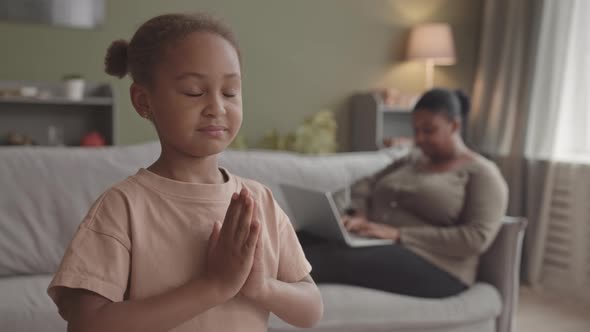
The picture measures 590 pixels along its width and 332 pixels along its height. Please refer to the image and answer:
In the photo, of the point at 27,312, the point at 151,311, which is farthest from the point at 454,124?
the point at 151,311

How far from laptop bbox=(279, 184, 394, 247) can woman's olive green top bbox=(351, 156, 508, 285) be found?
168 mm

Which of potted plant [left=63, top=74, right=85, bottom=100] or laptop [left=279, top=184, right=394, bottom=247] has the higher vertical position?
potted plant [left=63, top=74, right=85, bottom=100]

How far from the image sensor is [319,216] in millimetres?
2014

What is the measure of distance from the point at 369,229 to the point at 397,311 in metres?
0.35

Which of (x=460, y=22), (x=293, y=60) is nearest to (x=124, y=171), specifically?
(x=293, y=60)

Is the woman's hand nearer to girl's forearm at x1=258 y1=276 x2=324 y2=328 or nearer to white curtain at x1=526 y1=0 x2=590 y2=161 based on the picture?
girl's forearm at x1=258 y1=276 x2=324 y2=328

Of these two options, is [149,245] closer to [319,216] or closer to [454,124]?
[319,216]

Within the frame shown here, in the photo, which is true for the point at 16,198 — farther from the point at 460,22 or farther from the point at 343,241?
the point at 460,22

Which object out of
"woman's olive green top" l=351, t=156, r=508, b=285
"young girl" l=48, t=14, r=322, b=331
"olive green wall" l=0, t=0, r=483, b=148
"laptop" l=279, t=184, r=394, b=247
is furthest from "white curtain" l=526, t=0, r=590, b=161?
"young girl" l=48, t=14, r=322, b=331

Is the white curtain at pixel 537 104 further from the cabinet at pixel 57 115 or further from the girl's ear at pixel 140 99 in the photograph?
the girl's ear at pixel 140 99

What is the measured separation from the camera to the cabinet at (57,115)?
11.2 ft

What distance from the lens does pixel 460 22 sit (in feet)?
15.8

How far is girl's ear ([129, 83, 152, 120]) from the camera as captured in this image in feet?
2.48

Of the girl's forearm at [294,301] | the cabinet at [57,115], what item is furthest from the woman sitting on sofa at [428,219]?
the cabinet at [57,115]
